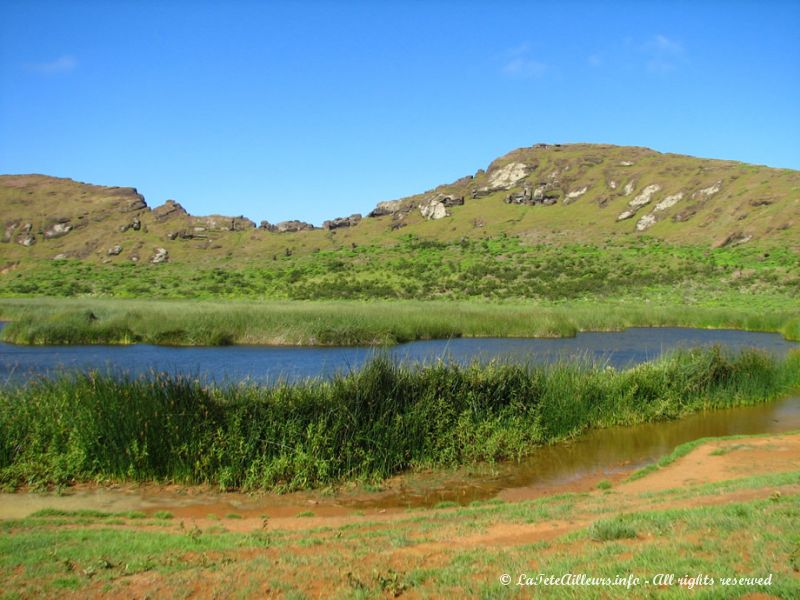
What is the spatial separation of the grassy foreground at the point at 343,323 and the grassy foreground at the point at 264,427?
13035mm

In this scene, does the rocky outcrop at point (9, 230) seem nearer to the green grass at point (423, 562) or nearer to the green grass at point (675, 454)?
the green grass at point (423, 562)

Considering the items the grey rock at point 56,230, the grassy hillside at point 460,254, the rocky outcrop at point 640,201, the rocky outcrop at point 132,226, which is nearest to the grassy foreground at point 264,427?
the grassy hillside at point 460,254

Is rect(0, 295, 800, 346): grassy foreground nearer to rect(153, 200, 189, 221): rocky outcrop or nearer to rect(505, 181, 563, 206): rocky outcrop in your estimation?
rect(505, 181, 563, 206): rocky outcrop

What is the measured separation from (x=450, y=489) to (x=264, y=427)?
3.99 meters

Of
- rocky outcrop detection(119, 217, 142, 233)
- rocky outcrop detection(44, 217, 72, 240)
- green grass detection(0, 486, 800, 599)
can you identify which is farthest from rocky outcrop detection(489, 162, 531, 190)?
green grass detection(0, 486, 800, 599)

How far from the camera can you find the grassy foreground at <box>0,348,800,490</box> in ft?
41.6

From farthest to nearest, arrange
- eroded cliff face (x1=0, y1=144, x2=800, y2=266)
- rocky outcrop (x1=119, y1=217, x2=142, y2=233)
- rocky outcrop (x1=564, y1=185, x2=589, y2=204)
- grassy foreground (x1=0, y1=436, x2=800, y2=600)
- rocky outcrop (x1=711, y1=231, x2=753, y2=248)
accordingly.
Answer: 1. rocky outcrop (x1=564, y1=185, x2=589, y2=204)
2. rocky outcrop (x1=119, y1=217, x2=142, y2=233)
3. eroded cliff face (x1=0, y1=144, x2=800, y2=266)
4. rocky outcrop (x1=711, y1=231, x2=753, y2=248)
5. grassy foreground (x1=0, y1=436, x2=800, y2=600)

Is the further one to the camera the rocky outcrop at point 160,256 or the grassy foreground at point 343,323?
the rocky outcrop at point 160,256

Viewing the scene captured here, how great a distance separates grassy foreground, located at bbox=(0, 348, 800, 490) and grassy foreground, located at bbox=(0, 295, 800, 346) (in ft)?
42.8

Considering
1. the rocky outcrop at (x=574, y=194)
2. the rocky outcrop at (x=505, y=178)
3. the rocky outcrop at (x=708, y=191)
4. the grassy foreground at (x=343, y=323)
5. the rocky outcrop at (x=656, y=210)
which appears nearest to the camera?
the grassy foreground at (x=343, y=323)

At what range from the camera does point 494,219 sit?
11569 centimetres

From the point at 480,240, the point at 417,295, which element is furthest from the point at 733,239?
the point at 417,295

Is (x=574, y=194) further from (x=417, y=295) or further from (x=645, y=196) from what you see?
(x=417, y=295)

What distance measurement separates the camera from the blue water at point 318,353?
24.4 m
